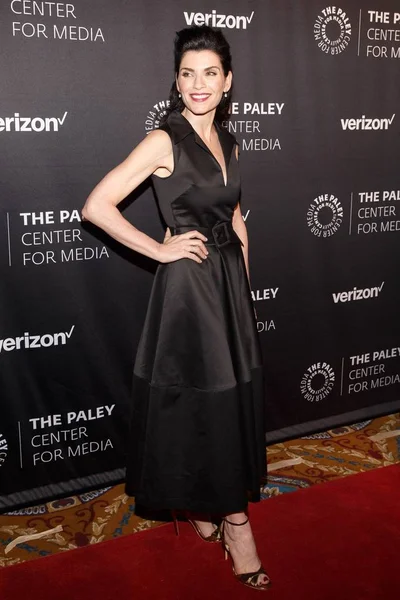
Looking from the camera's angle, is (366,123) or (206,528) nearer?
(206,528)

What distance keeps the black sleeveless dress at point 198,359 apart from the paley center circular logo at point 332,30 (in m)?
1.33

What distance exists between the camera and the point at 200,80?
237 cm

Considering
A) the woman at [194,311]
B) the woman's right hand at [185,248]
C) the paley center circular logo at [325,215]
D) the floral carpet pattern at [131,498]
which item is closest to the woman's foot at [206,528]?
the floral carpet pattern at [131,498]

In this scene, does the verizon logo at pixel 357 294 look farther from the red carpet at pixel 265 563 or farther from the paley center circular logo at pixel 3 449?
the paley center circular logo at pixel 3 449

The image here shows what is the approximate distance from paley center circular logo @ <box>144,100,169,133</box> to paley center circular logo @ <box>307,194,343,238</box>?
1.04m

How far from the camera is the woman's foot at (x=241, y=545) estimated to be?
8.57 feet

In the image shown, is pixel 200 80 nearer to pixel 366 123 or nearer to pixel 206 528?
pixel 366 123

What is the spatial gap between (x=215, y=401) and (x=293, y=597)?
80cm

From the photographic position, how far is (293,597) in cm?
251

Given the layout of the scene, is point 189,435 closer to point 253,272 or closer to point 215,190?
point 215,190

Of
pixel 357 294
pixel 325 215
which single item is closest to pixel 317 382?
pixel 357 294

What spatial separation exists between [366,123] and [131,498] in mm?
2397

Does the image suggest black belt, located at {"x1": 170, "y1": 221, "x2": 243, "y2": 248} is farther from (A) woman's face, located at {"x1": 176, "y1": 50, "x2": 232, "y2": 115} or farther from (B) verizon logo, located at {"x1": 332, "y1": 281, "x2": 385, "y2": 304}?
(B) verizon logo, located at {"x1": 332, "y1": 281, "x2": 385, "y2": 304}

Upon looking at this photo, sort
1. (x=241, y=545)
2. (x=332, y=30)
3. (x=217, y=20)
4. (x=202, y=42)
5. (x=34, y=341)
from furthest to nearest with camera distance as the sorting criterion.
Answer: (x=332, y=30) < (x=217, y=20) < (x=34, y=341) < (x=241, y=545) < (x=202, y=42)
